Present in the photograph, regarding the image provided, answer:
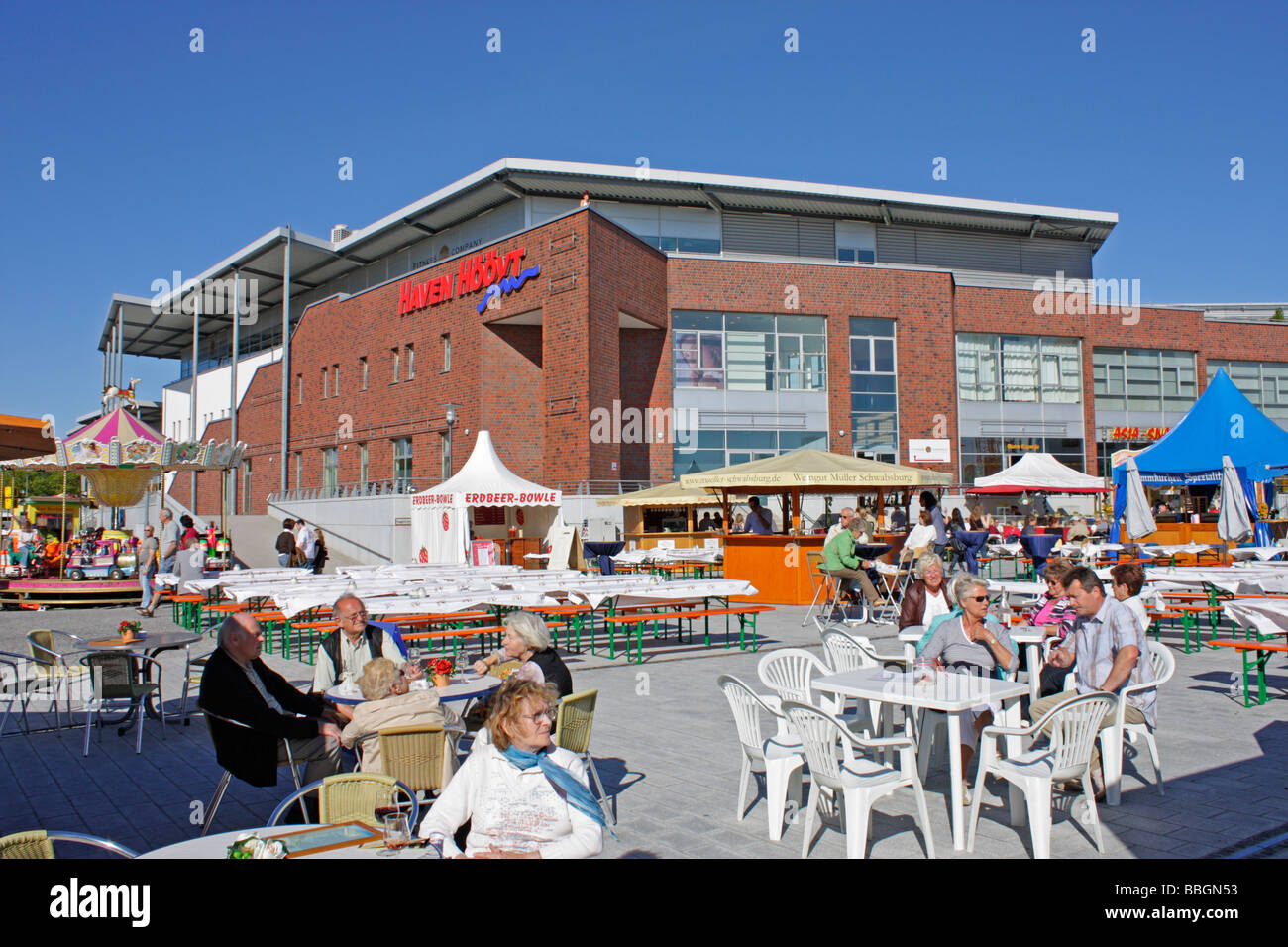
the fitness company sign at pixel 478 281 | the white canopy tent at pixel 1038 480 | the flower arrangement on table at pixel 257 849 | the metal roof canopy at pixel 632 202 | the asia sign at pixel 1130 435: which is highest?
the metal roof canopy at pixel 632 202

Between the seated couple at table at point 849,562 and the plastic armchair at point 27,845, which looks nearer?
the plastic armchair at point 27,845

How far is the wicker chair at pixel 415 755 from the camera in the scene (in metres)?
4.33

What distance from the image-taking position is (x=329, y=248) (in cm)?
4056

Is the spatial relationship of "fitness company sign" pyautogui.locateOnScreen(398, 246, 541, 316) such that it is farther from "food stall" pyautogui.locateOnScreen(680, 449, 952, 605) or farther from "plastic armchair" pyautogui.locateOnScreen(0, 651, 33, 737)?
"plastic armchair" pyautogui.locateOnScreen(0, 651, 33, 737)

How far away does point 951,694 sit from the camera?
192 inches

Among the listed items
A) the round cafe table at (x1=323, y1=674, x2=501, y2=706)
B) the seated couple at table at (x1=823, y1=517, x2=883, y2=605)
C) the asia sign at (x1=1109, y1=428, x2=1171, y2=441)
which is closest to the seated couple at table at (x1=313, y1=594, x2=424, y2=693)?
the round cafe table at (x1=323, y1=674, x2=501, y2=706)

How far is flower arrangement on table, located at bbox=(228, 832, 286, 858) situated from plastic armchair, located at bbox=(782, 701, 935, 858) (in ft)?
8.10

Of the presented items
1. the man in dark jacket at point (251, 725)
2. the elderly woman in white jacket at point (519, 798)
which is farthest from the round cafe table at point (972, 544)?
the elderly woman in white jacket at point (519, 798)

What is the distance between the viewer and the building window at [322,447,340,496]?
36312mm

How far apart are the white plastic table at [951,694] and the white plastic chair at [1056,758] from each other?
5.1 inches

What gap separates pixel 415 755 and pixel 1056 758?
326 cm

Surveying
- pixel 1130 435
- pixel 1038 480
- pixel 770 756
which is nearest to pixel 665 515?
pixel 1038 480

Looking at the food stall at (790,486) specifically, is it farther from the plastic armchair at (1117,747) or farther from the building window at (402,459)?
the building window at (402,459)

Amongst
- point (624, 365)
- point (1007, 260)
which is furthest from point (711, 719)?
point (1007, 260)
